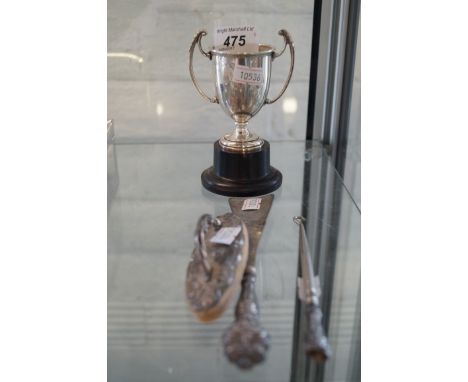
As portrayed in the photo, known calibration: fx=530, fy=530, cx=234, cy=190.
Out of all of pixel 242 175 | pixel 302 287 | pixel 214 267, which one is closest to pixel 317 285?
pixel 302 287

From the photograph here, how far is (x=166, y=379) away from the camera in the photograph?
536mm

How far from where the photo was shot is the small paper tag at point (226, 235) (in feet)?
2.21

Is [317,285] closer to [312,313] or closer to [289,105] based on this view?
[312,313]

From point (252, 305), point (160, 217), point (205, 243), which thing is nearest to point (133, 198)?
point (160, 217)

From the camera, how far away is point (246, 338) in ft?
1.74

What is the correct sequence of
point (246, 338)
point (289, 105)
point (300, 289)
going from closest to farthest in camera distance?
point (246, 338)
point (300, 289)
point (289, 105)

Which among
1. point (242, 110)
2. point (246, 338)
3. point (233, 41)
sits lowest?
point (246, 338)

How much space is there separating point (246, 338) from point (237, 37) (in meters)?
0.46

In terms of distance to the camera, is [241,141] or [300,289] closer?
[300,289]

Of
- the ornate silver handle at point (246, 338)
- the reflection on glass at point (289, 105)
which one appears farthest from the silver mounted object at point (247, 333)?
the reflection on glass at point (289, 105)

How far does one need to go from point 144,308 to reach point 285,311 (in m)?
0.17

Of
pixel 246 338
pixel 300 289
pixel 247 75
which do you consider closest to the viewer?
pixel 246 338

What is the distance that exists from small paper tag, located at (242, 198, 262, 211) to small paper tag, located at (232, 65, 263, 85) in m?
0.18

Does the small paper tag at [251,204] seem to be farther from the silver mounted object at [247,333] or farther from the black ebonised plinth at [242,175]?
the silver mounted object at [247,333]
